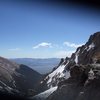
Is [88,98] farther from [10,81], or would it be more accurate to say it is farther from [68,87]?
[10,81]

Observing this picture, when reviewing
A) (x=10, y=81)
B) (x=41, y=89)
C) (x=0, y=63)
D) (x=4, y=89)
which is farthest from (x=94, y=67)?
(x=0, y=63)

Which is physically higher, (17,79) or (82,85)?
(82,85)

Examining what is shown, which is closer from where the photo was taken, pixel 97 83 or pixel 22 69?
pixel 97 83

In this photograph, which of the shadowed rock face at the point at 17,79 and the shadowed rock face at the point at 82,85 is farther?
the shadowed rock face at the point at 17,79

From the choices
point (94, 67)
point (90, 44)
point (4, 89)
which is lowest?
point (4, 89)

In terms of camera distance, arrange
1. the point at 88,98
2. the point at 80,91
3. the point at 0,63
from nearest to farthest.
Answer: the point at 88,98 < the point at 80,91 < the point at 0,63

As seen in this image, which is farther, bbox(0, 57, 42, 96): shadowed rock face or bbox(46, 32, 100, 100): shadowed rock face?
bbox(0, 57, 42, 96): shadowed rock face

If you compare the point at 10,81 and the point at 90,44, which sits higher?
the point at 90,44

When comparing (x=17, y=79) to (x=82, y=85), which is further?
(x=17, y=79)
